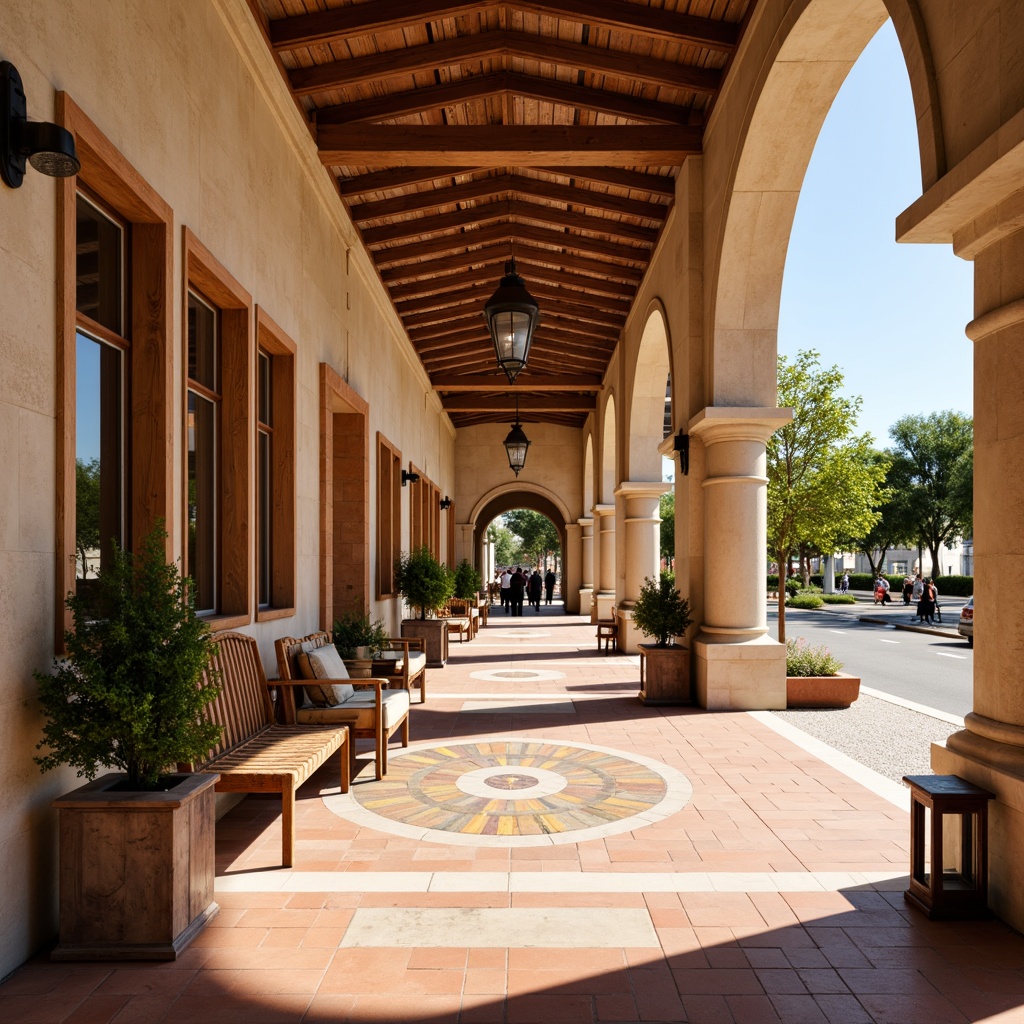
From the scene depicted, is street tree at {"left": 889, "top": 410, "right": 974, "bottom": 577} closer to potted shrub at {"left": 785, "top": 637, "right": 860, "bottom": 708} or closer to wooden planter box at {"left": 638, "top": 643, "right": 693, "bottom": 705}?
potted shrub at {"left": 785, "top": 637, "right": 860, "bottom": 708}

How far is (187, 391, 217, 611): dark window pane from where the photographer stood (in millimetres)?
5375

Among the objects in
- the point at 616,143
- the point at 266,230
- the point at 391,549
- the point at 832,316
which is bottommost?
the point at 391,549

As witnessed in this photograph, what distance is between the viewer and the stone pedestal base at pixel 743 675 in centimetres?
812

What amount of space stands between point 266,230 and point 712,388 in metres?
4.27

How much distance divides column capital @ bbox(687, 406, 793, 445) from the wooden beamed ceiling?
2.46 metres

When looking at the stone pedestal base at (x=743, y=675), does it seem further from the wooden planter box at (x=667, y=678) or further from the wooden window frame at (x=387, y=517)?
the wooden window frame at (x=387, y=517)

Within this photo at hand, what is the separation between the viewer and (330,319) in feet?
27.7

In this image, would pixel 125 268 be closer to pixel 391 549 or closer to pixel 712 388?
pixel 712 388

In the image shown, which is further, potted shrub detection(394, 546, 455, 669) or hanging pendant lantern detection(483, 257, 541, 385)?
potted shrub detection(394, 546, 455, 669)

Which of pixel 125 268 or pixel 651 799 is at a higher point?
pixel 125 268

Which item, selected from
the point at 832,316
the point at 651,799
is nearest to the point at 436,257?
the point at 651,799

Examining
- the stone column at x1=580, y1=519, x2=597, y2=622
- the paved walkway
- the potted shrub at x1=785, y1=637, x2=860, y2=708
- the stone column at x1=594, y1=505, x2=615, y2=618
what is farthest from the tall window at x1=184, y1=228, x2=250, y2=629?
the stone column at x1=580, y1=519, x2=597, y2=622

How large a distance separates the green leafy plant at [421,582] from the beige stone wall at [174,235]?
14.1 ft

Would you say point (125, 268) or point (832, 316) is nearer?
point (125, 268)
